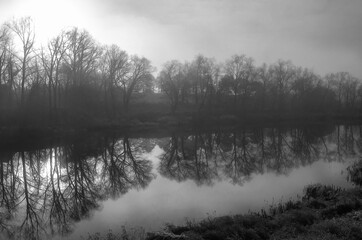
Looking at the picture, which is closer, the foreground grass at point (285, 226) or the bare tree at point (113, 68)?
the foreground grass at point (285, 226)

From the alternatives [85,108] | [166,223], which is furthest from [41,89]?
[166,223]

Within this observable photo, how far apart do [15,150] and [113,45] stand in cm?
4370

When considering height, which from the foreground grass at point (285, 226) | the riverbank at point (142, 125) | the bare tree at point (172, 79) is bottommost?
the foreground grass at point (285, 226)

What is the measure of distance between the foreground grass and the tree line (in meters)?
35.7

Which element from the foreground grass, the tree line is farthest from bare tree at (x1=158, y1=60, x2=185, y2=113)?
the foreground grass

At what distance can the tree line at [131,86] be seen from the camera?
45.5 metres

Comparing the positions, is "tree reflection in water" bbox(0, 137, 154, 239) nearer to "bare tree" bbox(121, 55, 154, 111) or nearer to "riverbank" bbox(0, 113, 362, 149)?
"riverbank" bbox(0, 113, 362, 149)

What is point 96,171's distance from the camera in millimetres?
21000

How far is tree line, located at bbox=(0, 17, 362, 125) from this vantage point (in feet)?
149

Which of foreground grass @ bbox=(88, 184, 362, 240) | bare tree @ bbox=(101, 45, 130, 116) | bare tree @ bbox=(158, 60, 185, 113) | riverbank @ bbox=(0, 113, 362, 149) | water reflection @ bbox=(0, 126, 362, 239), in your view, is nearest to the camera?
foreground grass @ bbox=(88, 184, 362, 240)

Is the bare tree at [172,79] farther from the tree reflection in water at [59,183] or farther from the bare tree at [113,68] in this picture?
the tree reflection in water at [59,183]

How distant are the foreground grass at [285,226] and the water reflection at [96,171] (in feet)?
12.4

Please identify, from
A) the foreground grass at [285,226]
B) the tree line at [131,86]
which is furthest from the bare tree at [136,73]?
the foreground grass at [285,226]

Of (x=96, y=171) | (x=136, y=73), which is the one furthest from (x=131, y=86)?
(x=96, y=171)
